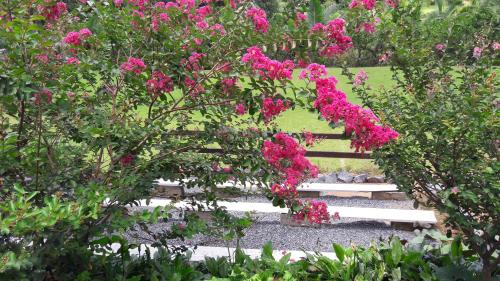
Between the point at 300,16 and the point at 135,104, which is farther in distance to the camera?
the point at 135,104

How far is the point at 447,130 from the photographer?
8.32 ft

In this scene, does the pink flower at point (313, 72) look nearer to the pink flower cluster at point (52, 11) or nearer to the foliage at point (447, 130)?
the foliage at point (447, 130)

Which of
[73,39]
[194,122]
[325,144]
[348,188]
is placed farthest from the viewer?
[325,144]

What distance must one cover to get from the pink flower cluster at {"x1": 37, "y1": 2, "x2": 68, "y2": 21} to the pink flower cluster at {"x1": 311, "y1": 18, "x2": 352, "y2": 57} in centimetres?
129

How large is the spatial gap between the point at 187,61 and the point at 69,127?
28.7 inches

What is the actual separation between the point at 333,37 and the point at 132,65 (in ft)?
3.17

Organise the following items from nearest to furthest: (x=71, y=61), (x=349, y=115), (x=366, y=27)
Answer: (x=349, y=115) < (x=71, y=61) < (x=366, y=27)

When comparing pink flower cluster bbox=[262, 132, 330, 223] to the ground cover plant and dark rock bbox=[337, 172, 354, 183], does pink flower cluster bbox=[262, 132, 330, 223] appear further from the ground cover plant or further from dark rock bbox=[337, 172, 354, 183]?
dark rock bbox=[337, 172, 354, 183]

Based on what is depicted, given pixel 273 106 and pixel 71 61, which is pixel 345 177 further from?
pixel 71 61

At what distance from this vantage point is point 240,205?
5.07m

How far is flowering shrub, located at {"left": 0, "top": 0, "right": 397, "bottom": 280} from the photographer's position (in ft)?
6.86

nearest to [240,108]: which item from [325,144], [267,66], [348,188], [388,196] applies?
[267,66]

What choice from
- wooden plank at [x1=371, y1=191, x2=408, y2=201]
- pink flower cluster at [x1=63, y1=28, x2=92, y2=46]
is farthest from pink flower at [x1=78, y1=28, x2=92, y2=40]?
wooden plank at [x1=371, y1=191, x2=408, y2=201]

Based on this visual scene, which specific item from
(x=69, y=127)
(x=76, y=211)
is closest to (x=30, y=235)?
(x=76, y=211)
